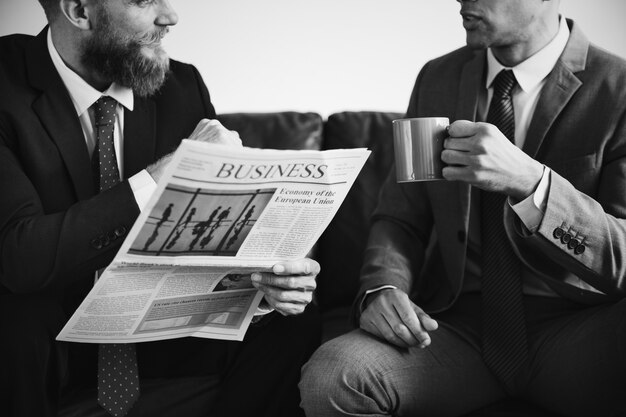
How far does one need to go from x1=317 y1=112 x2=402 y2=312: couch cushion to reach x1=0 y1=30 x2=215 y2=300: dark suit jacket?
48 centimetres

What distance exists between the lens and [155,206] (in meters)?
1.18

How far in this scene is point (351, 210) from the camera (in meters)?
2.10

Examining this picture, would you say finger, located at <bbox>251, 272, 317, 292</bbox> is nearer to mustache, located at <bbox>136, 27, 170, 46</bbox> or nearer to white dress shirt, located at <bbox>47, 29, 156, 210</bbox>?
white dress shirt, located at <bbox>47, 29, 156, 210</bbox>

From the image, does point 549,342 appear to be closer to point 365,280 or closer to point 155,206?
point 365,280

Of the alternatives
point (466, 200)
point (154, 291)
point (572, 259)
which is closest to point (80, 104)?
point (154, 291)

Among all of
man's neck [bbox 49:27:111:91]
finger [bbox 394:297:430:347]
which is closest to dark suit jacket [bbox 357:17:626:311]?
finger [bbox 394:297:430:347]

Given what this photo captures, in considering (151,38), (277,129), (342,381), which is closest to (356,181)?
(277,129)

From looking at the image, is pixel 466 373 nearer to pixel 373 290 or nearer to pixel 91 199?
pixel 373 290

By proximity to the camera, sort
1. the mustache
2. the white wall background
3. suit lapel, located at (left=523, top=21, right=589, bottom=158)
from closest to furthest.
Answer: suit lapel, located at (left=523, top=21, right=589, bottom=158)
the mustache
the white wall background

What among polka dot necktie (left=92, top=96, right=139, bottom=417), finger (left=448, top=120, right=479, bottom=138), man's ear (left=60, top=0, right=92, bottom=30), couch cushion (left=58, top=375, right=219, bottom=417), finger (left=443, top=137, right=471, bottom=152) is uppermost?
man's ear (left=60, top=0, right=92, bottom=30)

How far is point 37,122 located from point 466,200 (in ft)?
3.10

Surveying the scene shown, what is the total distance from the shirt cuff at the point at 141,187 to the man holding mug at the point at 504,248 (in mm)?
466

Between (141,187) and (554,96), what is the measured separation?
0.90 meters

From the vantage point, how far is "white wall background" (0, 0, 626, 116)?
8.14 feet
